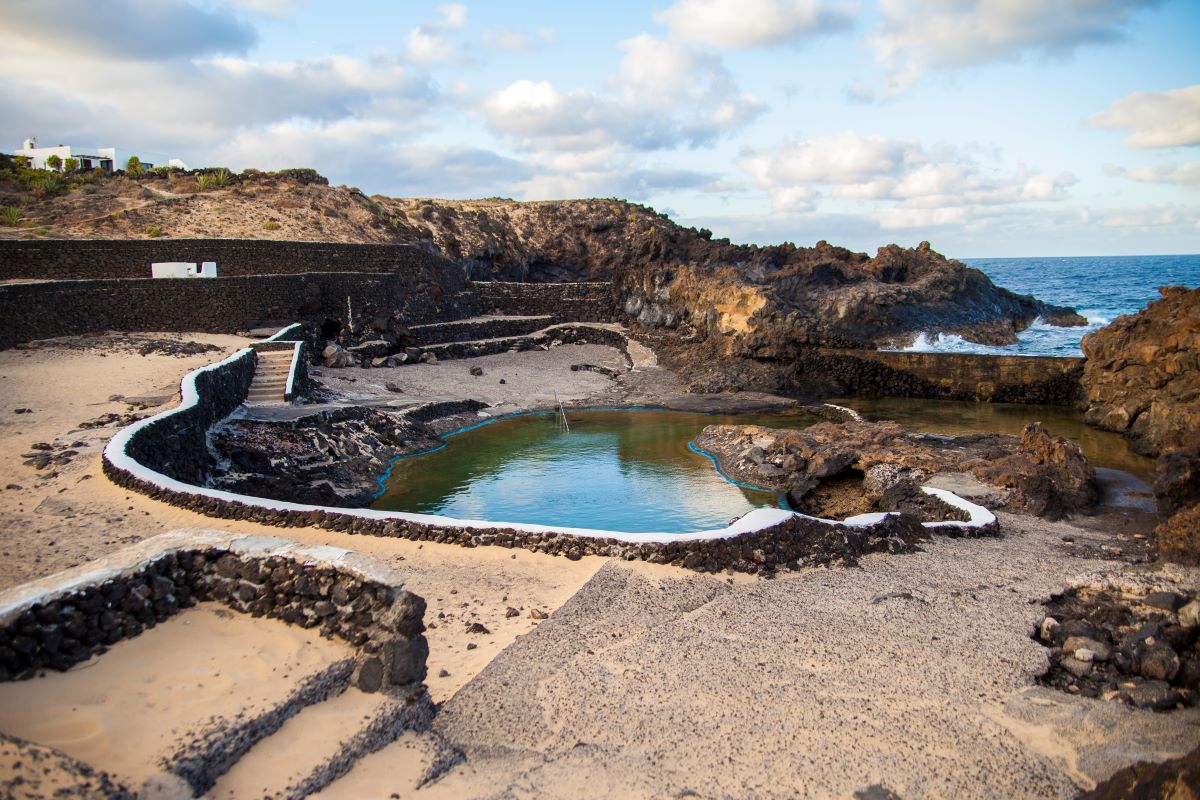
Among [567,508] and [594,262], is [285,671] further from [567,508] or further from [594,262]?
[594,262]

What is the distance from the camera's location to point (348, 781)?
16.5 feet

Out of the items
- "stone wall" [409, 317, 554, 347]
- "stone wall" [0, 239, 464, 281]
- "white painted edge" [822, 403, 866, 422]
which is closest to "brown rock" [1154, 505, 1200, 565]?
"white painted edge" [822, 403, 866, 422]

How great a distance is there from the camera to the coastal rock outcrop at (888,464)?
14.8 meters

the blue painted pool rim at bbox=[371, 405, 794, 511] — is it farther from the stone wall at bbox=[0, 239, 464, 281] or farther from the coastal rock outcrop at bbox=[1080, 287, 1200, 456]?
the stone wall at bbox=[0, 239, 464, 281]

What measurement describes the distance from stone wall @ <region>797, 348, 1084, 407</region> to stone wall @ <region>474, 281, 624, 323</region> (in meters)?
11.7

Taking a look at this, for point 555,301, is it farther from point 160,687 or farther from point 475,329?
point 160,687

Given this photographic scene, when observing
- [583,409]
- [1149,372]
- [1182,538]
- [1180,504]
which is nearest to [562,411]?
[583,409]

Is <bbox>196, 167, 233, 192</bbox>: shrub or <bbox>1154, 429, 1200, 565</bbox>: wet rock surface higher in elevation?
<bbox>196, 167, 233, 192</bbox>: shrub

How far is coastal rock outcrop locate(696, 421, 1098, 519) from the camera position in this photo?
48.5 ft

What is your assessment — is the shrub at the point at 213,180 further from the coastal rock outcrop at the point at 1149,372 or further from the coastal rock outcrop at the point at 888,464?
the coastal rock outcrop at the point at 1149,372

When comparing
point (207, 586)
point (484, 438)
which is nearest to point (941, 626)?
point (207, 586)

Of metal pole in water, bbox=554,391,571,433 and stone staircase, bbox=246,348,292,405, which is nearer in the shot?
stone staircase, bbox=246,348,292,405

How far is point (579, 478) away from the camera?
18906 mm

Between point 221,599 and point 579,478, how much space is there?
12.8 metres
